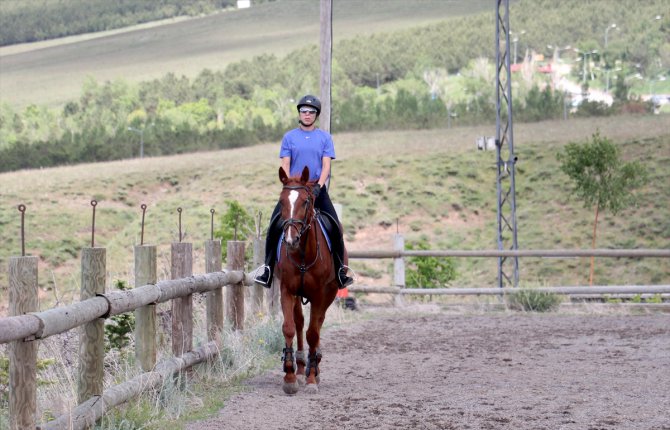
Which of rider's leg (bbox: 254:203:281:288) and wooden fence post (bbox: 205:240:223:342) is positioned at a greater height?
rider's leg (bbox: 254:203:281:288)

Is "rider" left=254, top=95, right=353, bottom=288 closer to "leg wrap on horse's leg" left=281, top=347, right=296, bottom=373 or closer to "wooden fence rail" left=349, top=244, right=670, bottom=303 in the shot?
"leg wrap on horse's leg" left=281, top=347, right=296, bottom=373

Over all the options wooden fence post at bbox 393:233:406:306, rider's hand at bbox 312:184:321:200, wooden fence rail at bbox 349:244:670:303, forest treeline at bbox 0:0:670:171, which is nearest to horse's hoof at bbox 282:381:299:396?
rider's hand at bbox 312:184:321:200

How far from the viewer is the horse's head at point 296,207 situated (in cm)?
936

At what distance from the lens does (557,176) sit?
60.3 m

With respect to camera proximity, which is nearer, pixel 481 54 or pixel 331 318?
pixel 331 318

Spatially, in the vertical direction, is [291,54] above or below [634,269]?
above

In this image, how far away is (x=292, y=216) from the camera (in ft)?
31.2

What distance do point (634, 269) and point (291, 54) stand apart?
145 metres

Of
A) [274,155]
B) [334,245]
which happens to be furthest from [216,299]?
[274,155]

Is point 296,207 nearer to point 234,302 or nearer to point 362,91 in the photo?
point 234,302

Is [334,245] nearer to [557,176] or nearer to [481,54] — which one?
[557,176]

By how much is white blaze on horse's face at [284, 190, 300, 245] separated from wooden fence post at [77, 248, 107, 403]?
2.18 m

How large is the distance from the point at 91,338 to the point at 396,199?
175 feet

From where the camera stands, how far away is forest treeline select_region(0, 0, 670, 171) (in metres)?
91.4
